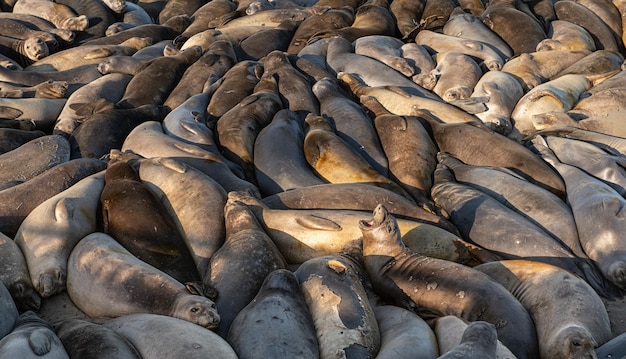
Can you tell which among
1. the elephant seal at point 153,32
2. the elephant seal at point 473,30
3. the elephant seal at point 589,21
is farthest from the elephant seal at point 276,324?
the elephant seal at point 153,32

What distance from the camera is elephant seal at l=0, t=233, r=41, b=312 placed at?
18.8 ft

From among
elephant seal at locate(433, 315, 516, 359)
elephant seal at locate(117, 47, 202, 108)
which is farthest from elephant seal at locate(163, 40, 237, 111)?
elephant seal at locate(433, 315, 516, 359)

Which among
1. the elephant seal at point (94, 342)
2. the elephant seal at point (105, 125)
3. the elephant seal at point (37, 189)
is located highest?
the elephant seal at point (94, 342)

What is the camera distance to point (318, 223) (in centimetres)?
642

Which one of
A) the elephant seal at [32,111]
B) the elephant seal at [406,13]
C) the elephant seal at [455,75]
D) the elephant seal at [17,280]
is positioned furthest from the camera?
the elephant seal at [406,13]

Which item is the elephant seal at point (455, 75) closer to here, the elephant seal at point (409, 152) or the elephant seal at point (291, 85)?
the elephant seal at point (409, 152)

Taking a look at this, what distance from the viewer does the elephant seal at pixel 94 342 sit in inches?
177

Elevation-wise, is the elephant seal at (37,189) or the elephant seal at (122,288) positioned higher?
the elephant seal at (122,288)

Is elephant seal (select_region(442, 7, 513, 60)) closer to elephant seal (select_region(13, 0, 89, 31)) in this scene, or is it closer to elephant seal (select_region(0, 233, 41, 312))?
elephant seal (select_region(13, 0, 89, 31))

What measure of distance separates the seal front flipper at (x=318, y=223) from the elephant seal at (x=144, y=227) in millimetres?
974

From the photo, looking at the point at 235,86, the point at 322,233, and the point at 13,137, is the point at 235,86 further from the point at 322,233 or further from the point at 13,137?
the point at 322,233

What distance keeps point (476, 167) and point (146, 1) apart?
995cm

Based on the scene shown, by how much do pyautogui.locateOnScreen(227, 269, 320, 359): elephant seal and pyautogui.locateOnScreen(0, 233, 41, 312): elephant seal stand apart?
1769 mm

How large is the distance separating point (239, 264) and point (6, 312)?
1612 mm
